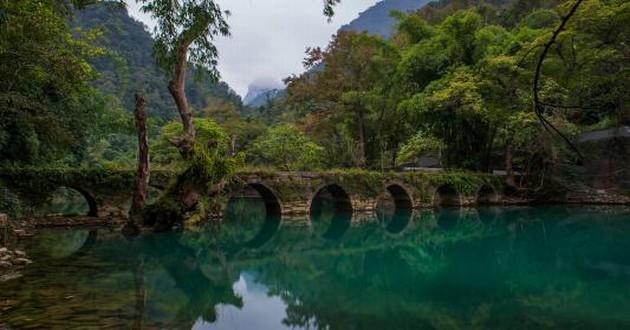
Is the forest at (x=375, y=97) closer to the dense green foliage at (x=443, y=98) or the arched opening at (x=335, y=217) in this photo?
the dense green foliage at (x=443, y=98)

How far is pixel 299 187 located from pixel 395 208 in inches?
293

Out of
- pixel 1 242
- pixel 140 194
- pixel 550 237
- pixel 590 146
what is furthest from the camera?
pixel 590 146

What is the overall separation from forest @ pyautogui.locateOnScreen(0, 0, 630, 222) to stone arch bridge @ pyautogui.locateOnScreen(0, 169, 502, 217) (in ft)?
3.91

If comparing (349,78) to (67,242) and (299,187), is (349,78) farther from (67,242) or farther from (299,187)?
(67,242)

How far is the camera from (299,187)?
2366 cm

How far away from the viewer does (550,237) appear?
1719 cm

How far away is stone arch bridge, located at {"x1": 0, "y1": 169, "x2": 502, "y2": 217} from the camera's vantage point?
59.0ft

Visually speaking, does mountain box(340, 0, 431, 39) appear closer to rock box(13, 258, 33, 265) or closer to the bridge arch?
the bridge arch

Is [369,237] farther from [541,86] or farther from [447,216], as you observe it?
[541,86]

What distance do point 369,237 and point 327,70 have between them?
14.7 m

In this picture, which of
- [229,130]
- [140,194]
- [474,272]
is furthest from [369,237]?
[229,130]

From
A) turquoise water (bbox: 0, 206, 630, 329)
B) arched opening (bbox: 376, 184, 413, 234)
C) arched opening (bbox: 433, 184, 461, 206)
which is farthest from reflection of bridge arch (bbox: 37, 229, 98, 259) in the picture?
arched opening (bbox: 433, 184, 461, 206)

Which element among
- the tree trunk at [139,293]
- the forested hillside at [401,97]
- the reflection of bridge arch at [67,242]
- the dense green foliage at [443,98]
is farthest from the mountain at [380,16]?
the tree trunk at [139,293]

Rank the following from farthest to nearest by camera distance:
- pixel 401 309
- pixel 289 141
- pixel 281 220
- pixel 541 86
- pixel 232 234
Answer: pixel 289 141, pixel 541 86, pixel 281 220, pixel 232 234, pixel 401 309
